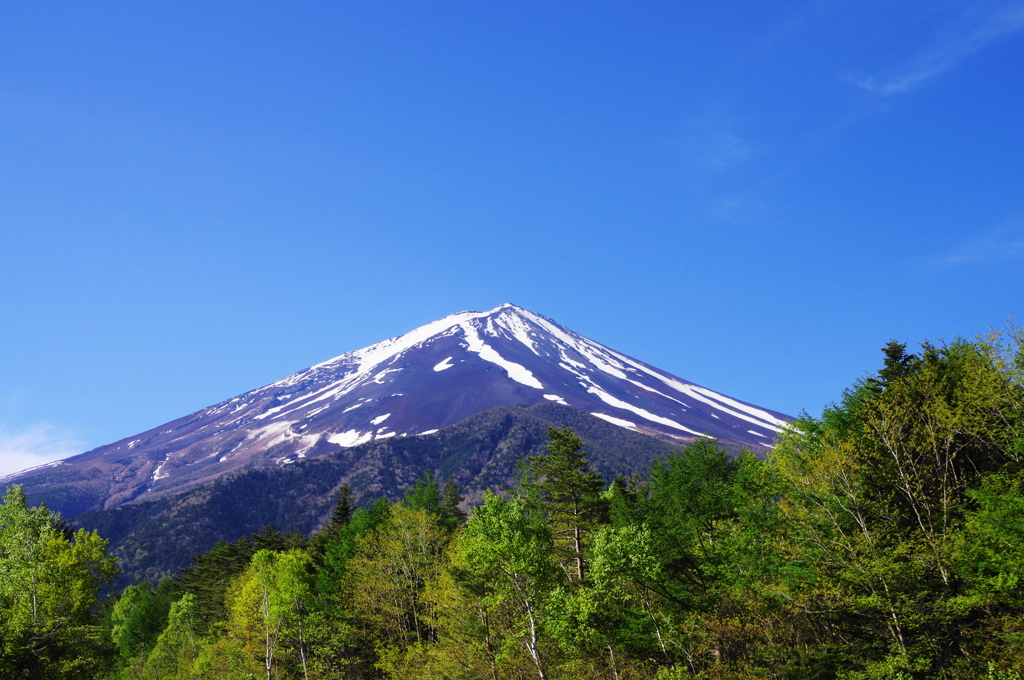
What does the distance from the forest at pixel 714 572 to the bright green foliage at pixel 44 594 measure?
141 mm

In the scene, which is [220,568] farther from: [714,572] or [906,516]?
[906,516]

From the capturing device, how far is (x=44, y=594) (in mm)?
36500

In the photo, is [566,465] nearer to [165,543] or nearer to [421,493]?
[421,493]

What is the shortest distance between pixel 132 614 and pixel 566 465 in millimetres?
58235

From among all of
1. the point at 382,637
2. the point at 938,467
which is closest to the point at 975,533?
the point at 938,467

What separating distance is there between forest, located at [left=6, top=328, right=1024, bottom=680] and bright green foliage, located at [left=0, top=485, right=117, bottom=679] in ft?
0.46

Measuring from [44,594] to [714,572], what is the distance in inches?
1493

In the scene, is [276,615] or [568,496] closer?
[568,496]

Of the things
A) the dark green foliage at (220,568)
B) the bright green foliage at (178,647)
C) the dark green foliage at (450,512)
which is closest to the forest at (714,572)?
the dark green foliage at (450,512)

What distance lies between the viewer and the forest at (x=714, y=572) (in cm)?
2427

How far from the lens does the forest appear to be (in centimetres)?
2427

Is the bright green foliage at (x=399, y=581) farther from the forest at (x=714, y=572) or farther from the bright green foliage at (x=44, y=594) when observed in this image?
the bright green foliage at (x=44, y=594)

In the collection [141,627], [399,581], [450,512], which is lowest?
[141,627]

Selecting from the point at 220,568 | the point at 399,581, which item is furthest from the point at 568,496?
the point at 220,568
